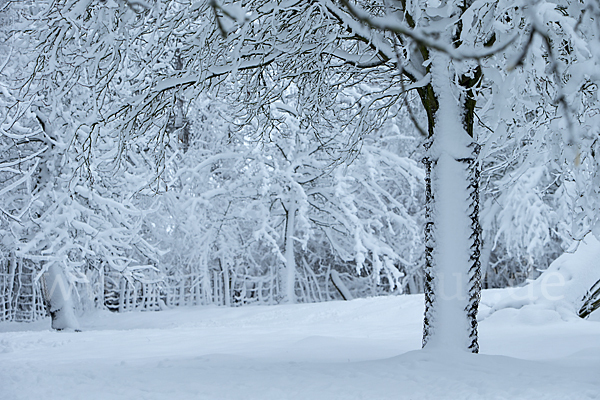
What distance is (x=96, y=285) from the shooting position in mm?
15750

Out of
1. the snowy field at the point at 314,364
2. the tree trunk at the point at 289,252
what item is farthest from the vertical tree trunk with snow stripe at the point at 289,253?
the snowy field at the point at 314,364

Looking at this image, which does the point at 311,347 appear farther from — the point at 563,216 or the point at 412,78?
the point at 563,216

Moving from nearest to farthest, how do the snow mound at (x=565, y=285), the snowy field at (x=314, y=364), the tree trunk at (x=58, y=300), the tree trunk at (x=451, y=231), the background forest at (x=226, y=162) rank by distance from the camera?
the snowy field at (x=314, y=364), the tree trunk at (x=451, y=231), the background forest at (x=226, y=162), the snow mound at (x=565, y=285), the tree trunk at (x=58, y=300)

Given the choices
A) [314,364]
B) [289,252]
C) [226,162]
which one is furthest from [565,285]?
[226,162]

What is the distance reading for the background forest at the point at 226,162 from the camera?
5.27 m

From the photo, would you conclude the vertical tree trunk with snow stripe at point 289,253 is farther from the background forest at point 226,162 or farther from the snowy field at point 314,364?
the snowy field at point 314,364

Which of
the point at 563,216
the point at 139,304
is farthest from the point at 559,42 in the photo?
the point at 139,304

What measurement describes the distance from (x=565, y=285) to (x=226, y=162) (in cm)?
992

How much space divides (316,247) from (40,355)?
1178 centimetres

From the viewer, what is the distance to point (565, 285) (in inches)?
317

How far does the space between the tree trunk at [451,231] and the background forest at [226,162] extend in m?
0.52

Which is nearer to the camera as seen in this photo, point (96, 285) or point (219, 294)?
point (96, 285)

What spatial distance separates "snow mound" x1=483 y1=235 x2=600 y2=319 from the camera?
787 cm

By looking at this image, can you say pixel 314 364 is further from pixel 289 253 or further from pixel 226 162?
pixel 226 162
